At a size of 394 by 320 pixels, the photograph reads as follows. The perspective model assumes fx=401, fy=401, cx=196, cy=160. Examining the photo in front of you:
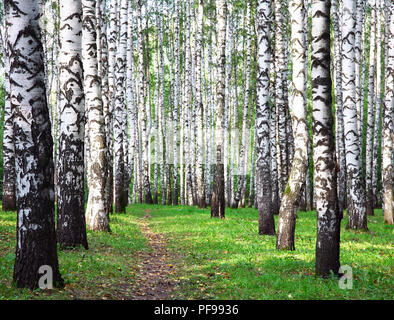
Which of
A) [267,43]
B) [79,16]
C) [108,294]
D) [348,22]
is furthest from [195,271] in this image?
[348,22]

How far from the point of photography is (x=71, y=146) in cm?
918

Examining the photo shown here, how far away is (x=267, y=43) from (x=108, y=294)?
916 centimetres

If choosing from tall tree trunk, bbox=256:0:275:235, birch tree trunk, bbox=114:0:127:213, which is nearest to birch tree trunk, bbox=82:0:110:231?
tall tree trunk, bbox=256:0:275:235

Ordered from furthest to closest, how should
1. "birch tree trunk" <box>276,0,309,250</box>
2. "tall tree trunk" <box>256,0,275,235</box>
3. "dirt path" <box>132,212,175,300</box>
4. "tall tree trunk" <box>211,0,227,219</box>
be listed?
"tall tree trunk" <box>211,0,227,219</box>, "tall tree trunk" <box>256,0,275,235</box>, "birch tree trunk" <box>276,0,309,250</box>, "dirt path" <box>132,212,175,300</box>

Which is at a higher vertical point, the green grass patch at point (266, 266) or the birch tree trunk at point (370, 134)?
the birch tree trunk at point (370, 134)

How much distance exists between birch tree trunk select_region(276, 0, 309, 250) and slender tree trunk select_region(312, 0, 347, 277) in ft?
8.03

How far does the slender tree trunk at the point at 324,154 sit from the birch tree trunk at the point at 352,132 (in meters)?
6.99

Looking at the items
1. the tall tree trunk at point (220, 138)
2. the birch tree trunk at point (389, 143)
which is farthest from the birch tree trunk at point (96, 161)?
the birch tree trunk at point (389, 143)

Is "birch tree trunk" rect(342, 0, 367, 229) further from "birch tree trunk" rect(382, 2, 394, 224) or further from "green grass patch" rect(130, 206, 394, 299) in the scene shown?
"birch tree trunk" rect(382, 2, 394, 224)

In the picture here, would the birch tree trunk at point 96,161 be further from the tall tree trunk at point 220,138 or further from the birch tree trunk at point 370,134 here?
the birch tree trunk at point 370,134

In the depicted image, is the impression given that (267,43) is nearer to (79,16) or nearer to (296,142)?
(296,142)

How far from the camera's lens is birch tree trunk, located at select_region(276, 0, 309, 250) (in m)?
9.74

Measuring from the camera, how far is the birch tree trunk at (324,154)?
6.99 meters

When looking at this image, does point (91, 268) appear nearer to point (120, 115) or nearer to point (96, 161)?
point (96, 161)
